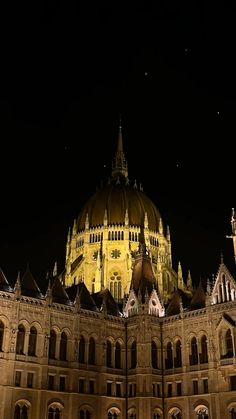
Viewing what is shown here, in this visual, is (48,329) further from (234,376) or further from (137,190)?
(137,190)

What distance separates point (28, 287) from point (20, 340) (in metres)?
7.21

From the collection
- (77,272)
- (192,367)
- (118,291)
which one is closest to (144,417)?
(192,367)

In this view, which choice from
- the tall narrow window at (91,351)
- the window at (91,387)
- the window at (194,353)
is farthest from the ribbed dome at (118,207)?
the window at (91,387)

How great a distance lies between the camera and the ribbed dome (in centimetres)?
8700

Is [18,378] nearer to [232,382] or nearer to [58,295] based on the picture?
[58,295]

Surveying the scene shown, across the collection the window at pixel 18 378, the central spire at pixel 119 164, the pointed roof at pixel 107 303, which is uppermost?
the central spire at pixel 119 164

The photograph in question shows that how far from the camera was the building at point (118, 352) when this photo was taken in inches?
2108

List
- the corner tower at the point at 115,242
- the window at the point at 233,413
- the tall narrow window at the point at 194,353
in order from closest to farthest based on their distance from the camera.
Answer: the window at the point at 233,413, the tall narrow window at the point at 194,353, the corner tower at the point at 115,242

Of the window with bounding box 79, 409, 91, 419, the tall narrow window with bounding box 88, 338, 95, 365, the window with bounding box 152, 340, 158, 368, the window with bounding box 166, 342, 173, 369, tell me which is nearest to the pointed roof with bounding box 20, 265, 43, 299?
the tall narrow window with bounding box 88, 338, 95, 365

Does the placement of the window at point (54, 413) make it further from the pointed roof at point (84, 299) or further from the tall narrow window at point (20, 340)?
the pointed roof at point (84, 299)

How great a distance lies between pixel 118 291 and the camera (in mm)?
81750

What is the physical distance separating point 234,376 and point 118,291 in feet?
99.2

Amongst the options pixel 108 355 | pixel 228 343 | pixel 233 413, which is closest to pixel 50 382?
pixel 108 355

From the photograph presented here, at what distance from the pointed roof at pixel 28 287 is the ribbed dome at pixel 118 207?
90.1ft
